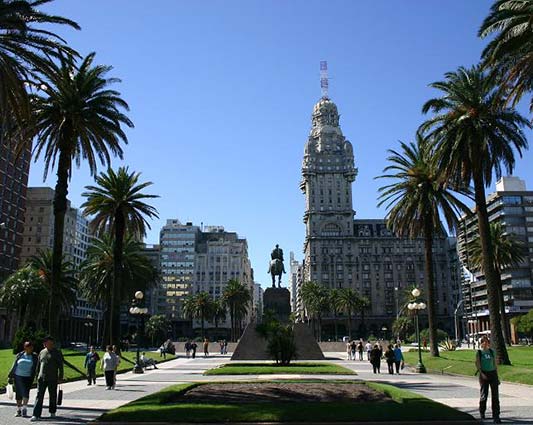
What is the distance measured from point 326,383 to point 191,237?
166948mm

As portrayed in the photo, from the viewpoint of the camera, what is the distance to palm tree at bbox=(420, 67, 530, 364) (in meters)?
33.8

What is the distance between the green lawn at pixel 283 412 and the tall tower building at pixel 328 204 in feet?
480

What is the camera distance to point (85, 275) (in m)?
66.2

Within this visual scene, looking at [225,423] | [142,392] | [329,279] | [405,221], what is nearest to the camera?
[225,423]

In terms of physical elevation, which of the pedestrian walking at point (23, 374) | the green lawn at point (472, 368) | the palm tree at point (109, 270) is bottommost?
the green lawn at point (472, 368)

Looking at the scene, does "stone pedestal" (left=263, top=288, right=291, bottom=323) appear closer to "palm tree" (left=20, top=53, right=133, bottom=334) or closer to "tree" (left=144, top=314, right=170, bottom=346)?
"palm tree" (left=20, top=53, right=133, bottom=334)

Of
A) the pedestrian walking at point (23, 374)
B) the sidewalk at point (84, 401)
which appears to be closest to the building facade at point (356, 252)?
the sidewalk at point (84, 401)

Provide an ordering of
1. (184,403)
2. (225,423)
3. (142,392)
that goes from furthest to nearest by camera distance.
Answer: (142,392)
(184,403)
(225,423)

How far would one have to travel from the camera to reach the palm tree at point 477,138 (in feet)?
111

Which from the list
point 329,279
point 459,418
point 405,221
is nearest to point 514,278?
point 329,279

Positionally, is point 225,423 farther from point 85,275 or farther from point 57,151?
point 85,275

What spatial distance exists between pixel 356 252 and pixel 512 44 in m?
142

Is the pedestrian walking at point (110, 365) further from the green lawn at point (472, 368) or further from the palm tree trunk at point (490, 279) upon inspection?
the palm tree trunk at point (490, 279)

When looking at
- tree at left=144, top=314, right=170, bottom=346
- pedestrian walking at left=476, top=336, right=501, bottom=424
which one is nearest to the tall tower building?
tree at left=144, top=314, right=170, bottom=346
